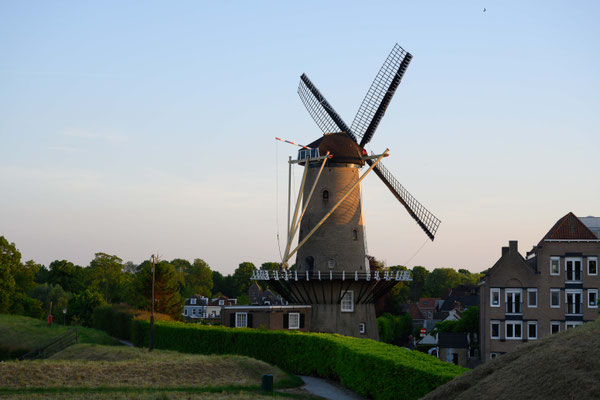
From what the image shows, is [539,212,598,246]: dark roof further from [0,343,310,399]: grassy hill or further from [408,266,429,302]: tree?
[408,266,429,302]: tree

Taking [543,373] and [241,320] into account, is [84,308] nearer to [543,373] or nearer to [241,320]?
[241,320]

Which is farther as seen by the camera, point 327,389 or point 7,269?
point 7,269

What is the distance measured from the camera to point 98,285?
116000mm

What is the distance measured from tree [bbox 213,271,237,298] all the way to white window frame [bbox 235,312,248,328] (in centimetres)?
12237

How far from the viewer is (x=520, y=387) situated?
1706 centimetres

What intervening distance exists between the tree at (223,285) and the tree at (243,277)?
2.96 metres

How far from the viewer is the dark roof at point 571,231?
57031 mm

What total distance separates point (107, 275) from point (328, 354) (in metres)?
86.7

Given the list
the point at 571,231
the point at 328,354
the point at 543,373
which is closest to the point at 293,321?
the point at 328,354

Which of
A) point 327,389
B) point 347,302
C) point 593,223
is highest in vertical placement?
point 593,223

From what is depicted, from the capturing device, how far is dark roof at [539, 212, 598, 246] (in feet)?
187

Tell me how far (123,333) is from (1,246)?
26.4 meters

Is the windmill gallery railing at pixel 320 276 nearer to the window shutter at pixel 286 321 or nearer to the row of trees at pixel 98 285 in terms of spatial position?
the window shutter at pixel 286 321

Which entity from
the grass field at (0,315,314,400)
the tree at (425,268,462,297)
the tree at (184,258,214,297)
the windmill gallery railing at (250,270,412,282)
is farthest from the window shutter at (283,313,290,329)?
the tree at (425,268,462,297)
